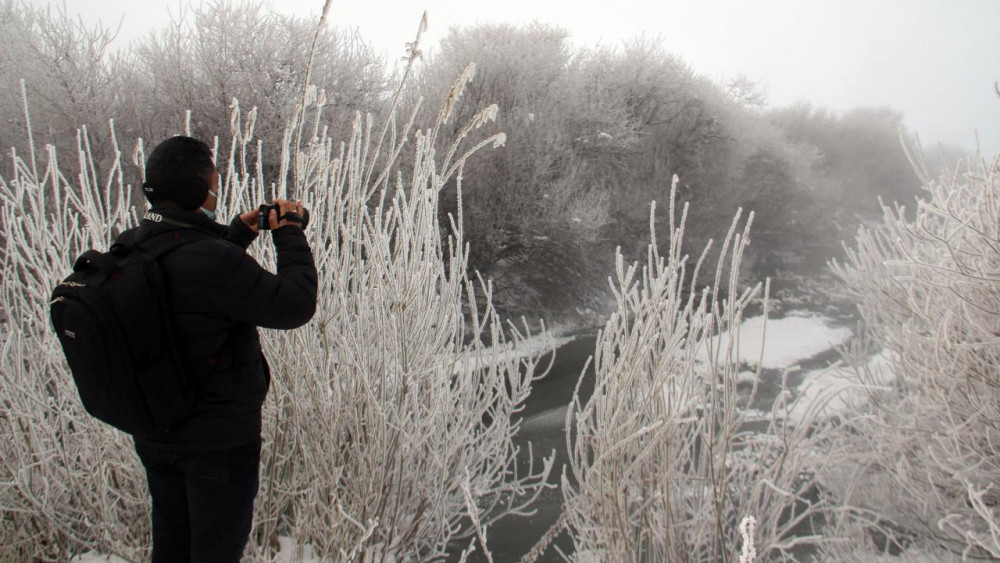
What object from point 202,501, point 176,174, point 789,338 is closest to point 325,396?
point 202,501

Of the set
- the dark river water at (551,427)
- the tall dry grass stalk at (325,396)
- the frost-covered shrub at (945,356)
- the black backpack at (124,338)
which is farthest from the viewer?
the dark river water at (551,427)

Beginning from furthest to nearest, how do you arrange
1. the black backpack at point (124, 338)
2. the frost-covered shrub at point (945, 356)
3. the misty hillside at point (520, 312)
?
1. the frost-covered shrub at point (945, 356)
2. the misty hillside at point (520, 312)
3. the black backpack at point (124, 338)

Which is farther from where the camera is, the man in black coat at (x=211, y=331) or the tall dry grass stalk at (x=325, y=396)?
the tall dry grass stalk at (x=325, y=396)

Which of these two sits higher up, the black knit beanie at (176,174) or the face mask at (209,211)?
the black knit beanie at (176,174)

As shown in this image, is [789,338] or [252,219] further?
[789,338]

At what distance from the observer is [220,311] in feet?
4.97

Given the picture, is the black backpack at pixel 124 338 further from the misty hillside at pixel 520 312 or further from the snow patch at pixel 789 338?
the snow patch at pixel 789 338

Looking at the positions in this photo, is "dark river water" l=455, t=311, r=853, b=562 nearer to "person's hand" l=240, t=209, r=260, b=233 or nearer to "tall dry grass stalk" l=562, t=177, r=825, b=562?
"tall dry grass stalk" l=562, t=177, r=825, b=562

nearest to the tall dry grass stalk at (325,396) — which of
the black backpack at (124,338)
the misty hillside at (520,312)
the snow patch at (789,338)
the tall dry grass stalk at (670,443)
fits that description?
the misty hillside at (520,312)

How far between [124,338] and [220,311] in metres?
0.23

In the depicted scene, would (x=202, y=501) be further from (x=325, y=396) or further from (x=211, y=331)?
(x=325, y=396)

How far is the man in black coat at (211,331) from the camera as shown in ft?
4.92

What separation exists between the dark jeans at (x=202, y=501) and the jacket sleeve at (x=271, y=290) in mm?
421

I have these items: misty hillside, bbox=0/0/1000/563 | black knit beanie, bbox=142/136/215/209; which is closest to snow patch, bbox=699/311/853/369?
misty hillside, bbox=0/0/1000/563
